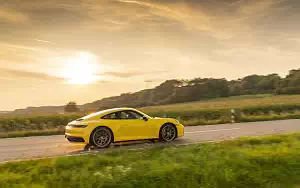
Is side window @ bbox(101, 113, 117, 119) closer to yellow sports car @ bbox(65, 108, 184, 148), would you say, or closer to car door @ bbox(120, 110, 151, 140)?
yellow sports car @ bbox(65, 108, 184, 148)

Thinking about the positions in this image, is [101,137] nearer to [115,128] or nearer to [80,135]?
[115,128]

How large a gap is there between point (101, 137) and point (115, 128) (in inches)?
21.9

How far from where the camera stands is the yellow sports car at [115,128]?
1188 cm

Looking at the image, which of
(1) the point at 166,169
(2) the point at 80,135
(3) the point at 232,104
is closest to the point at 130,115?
(2) the point at 80,135

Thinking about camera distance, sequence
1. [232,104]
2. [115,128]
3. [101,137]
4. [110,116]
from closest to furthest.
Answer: [101,137], [115,128], [110,116], [232,104]

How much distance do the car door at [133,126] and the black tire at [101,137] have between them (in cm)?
46

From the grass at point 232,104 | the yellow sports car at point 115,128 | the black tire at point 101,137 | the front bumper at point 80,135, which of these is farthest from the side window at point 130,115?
the grass at point 232,104

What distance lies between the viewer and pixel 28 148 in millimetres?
13141

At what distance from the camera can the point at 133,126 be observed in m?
12.5

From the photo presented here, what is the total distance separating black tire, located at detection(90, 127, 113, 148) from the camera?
39.1ft

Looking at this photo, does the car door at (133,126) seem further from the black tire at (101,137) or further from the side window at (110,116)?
the black tire at (101,137)

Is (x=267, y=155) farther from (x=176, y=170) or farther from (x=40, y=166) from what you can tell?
(x=40, y=166)

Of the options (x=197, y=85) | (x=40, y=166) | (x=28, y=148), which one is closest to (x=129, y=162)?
(x=40, y=166)

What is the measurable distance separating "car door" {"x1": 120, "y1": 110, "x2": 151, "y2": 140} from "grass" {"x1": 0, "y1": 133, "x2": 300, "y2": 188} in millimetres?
1834
